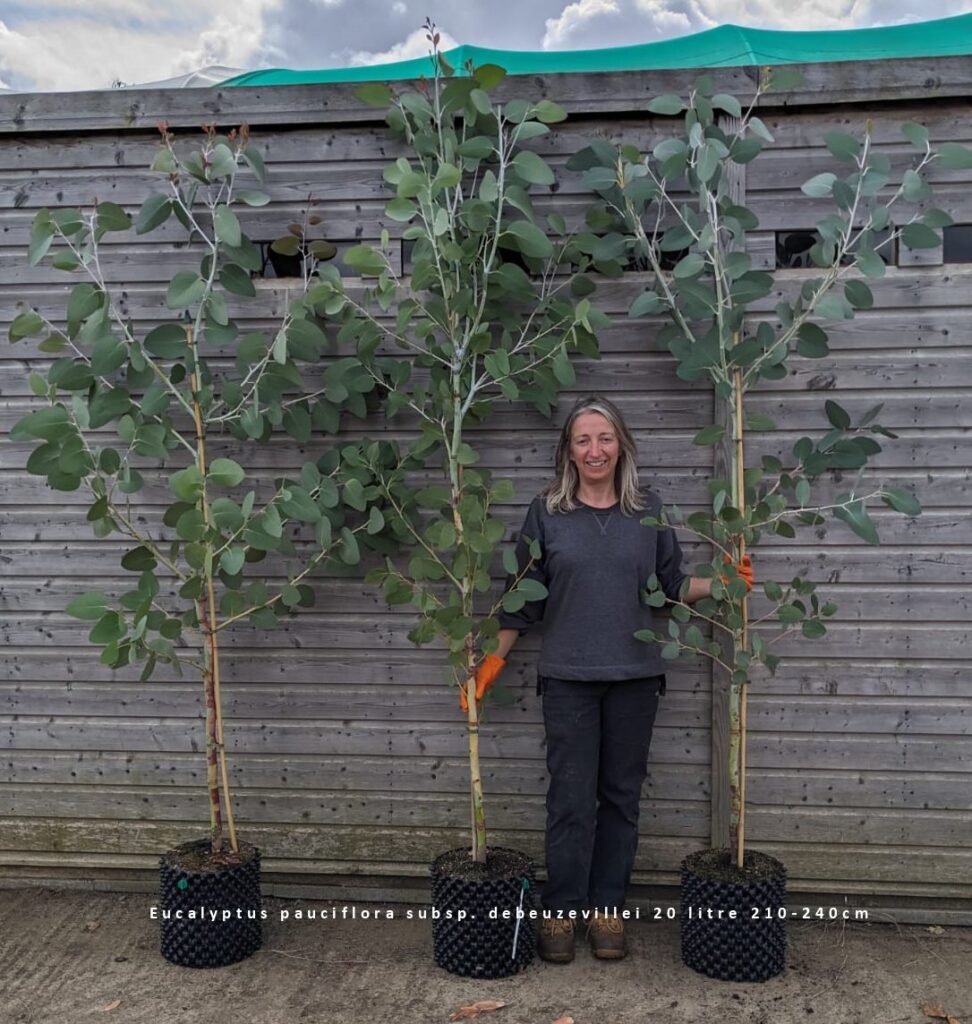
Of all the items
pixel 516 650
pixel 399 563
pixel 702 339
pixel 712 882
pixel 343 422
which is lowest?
pixel 712 882

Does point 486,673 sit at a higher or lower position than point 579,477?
lower

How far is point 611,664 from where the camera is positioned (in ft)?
10.00

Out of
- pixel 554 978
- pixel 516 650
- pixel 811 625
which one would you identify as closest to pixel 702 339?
pixel 811 625

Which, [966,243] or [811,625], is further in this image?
[966,243]

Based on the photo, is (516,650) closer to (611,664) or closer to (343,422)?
(611,664)

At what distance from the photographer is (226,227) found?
2873 millimetres

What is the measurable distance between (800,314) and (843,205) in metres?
0.31

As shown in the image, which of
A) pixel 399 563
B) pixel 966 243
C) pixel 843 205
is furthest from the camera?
pixel 399 563

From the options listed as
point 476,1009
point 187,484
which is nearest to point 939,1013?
point 476,1009

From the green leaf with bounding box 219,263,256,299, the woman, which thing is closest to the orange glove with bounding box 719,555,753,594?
the woman

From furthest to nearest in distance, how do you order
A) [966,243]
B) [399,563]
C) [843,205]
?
[399,563]
[966,243]
[843,205]

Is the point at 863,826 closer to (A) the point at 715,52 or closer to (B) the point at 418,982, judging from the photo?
(B) the point at 418,982

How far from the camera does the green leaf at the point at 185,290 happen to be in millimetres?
2990

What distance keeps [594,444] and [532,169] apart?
785mm
